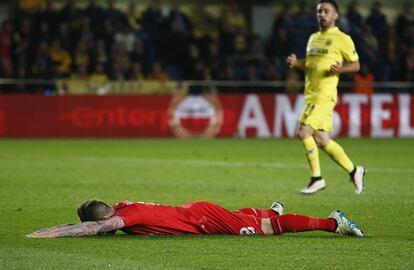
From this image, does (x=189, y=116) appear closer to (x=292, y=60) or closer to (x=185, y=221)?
(x=292, y=60)

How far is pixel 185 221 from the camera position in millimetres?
8789

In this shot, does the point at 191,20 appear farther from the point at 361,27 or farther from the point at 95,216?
the point at 95,216

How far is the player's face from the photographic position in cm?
1255

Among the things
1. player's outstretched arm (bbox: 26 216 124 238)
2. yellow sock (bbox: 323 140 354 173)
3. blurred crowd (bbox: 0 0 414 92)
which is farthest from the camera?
blurred crowd (bbox: 0 0 414 92)

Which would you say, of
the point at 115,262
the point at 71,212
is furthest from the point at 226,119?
the point at 115,262

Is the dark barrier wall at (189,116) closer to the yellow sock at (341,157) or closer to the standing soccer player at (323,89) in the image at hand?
the standing soccer player at (323,89)

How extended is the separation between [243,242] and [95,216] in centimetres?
118

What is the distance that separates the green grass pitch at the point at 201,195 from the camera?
775 cm

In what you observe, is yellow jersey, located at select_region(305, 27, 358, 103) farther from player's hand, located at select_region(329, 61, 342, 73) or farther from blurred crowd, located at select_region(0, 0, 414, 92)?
blurred crowd, located at select_region(0, 0, 414, 92)

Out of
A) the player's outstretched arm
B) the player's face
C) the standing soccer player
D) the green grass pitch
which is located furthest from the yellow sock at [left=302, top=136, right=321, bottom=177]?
the player's outstretched arm

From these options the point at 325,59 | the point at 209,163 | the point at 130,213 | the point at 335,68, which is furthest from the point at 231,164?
the point at 130,213

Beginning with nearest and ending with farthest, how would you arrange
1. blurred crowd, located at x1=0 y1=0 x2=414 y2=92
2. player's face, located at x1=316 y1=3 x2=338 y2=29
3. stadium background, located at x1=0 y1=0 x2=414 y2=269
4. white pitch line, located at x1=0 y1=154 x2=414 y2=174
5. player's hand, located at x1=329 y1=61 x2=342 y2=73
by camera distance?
player's hand, located at x1=329 y1=61 x2=342 y2=73
player's face, located at x1=316 y1=3 x2=338 y2=29
stadium background, located at x1=0 y1=0 x2=414 y2=269
white pitch line, located at x1=0 y1=154 x2=414 y2=174
blurred crowd, located at x1=0 y1=0 x2=414 y2=92

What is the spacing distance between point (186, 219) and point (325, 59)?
4526 mm

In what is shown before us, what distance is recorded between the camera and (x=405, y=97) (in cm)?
2498
